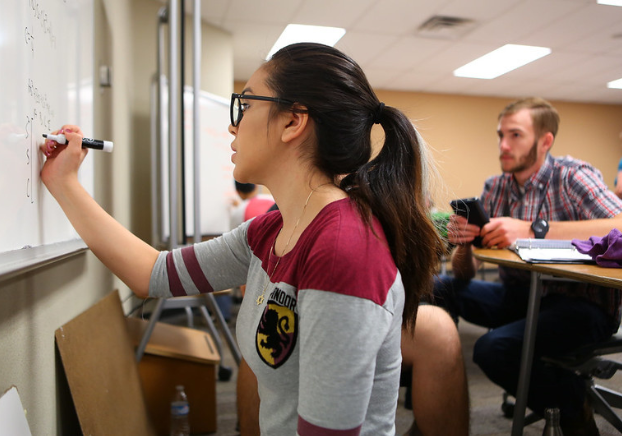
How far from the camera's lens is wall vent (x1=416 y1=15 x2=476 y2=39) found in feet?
13.7

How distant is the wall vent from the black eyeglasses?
3720mm

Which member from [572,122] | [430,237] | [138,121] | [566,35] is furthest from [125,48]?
[572,122]

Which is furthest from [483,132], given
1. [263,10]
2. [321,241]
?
[321,241]

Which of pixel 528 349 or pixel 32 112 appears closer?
pixel 32 112

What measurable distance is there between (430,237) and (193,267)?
0.51 metres

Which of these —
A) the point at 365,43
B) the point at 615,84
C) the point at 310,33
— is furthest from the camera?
the point at 615,84

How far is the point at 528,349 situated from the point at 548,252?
0.29m

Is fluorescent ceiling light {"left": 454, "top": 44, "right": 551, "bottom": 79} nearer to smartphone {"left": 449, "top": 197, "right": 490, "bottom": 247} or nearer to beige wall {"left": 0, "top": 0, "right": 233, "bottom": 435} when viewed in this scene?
beige wall {"left": 0, "top": 0, "right": 233, "bottom": 435}

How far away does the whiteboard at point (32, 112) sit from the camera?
70cm

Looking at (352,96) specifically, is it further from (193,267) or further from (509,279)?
(509,279)

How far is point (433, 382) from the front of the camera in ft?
3.79

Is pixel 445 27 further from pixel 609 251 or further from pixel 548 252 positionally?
pixel 609 251

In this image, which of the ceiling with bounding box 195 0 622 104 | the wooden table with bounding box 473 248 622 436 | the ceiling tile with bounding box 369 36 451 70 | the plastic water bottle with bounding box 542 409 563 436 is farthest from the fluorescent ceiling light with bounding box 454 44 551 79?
the plastic water bottle with bounding box 542 409 563 436

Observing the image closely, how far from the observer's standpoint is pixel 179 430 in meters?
1.74
